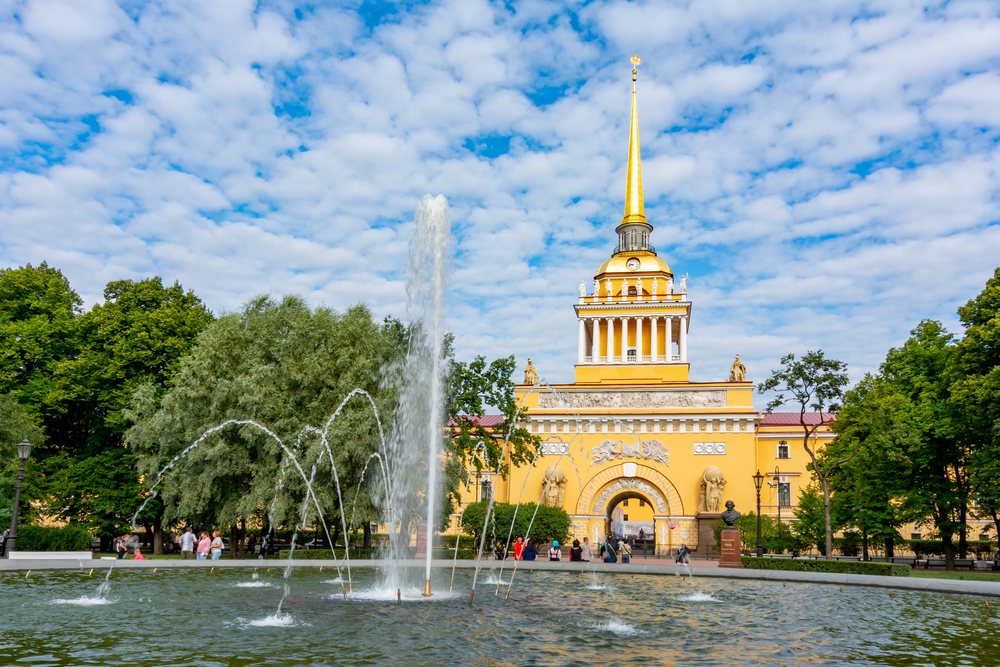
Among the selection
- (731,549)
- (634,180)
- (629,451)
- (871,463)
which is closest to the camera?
(731,549)

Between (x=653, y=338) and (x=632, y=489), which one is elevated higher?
(x=653, y=338)

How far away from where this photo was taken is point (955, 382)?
27.0m

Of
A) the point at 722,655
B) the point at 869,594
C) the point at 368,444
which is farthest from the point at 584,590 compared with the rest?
the point at 368,444

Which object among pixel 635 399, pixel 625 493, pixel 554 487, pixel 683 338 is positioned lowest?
pixel 625 493

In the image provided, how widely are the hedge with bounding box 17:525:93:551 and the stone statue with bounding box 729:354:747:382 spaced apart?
118 ft

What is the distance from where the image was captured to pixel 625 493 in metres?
43.8

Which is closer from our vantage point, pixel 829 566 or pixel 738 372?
pixel 829 566

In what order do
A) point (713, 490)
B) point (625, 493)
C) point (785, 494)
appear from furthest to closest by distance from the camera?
point (785, 494)
point (625, 493)
point (713, 490)

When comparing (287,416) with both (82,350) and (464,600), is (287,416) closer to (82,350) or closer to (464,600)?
(82,350)

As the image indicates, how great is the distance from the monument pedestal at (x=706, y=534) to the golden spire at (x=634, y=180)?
2406 cm

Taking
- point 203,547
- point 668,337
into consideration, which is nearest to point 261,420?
point 203,547

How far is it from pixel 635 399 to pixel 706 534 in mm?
9639

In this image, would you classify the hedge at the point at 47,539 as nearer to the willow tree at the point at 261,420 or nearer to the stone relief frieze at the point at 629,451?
the willow tree at the point at 261,420

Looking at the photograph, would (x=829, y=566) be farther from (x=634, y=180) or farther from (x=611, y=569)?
(x=634, y=180)
